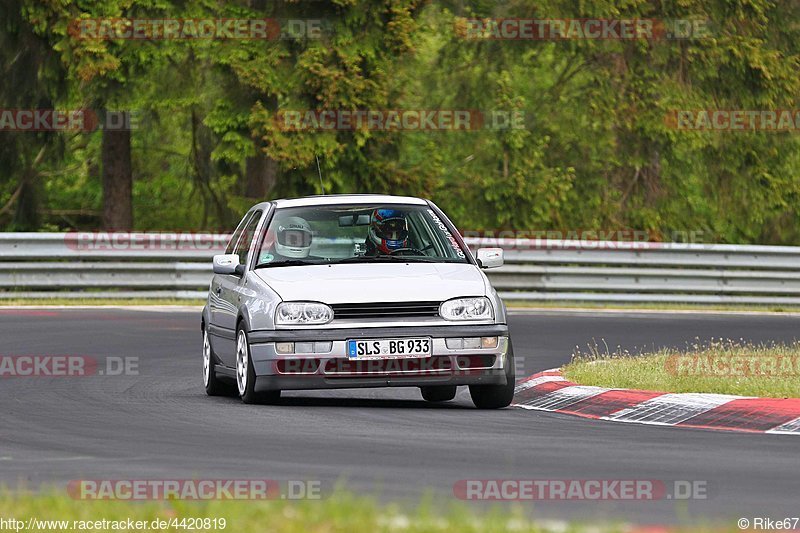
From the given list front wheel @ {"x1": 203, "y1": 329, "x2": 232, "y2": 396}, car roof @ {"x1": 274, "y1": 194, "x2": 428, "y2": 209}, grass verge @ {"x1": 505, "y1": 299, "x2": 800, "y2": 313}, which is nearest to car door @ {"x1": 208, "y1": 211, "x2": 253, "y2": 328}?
front wheel @ {"x1": 203, "y1": 329, "x2": 232, "y2": 396}

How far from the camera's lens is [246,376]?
1250cm

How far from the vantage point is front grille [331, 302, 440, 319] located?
12016 millimetres

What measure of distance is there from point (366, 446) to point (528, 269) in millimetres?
16077

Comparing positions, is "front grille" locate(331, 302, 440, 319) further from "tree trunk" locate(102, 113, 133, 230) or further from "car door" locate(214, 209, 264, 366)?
"tree trunk" locate(102, 113, 133, 230)

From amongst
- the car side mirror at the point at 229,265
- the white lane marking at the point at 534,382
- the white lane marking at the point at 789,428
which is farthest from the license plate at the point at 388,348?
the white lane marking at the point at 789,428

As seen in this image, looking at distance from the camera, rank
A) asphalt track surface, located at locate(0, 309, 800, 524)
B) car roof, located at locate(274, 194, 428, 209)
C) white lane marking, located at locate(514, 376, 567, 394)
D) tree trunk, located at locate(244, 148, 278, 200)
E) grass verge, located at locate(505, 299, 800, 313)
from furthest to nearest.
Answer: tree trunk, located at locate(244, 148, 278, 200) < grass verge, located at locate(505, 299, 800, 313) < white lane marking, located at locate(514, 376, 567, 394) < car roof, located at locate(274, 194, 428, 209) < asphalt track surface, located at locate(0, 309, 800, 524)

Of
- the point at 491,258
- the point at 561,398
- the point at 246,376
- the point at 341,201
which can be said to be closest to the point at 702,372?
the point at 561,398

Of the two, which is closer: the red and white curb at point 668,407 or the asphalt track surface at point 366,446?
the asphalt track surface at point 366,446

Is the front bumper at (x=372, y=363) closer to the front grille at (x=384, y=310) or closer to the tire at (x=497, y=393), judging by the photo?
the front grille at (x=384, y=310)

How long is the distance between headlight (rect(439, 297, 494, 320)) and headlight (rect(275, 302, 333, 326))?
80 centimetres

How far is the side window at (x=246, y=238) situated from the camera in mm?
14102

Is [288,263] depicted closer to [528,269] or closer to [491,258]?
[491,258]

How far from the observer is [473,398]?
12812 millimetres

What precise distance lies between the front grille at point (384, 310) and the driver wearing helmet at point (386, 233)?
107 centimetres
